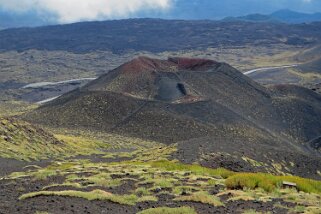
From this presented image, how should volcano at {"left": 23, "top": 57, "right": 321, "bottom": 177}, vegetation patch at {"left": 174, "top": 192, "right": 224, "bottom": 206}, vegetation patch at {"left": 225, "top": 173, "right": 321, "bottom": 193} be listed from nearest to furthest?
vegetation patch at {"left": 174, "top": 192, "right": 224, "bottom": 206} → vegetation patch at {"left": 225, "top": 173, "right": 321, "bottom": 193} → volcano at {"left": 23, "top": 57, "right": 321, "bottom": 177}

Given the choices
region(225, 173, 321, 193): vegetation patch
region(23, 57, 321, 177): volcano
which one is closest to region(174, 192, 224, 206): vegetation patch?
region(225, 173, 321, 193): vegetation patch

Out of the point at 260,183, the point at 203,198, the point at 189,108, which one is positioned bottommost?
the point at 189,108

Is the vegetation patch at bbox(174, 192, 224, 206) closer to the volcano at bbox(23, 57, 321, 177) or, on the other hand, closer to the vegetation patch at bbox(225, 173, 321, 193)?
the vegetation patch at bbox(225, 173, 321, 193)

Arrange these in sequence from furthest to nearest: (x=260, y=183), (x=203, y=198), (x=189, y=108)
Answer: (x=189, y=108) → (x=260, y=183) → (x=203, y=198)

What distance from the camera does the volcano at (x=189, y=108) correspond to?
3081 inches

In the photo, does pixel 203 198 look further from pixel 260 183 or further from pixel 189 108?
pixel 189 108

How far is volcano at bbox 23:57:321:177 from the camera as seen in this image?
257 feet

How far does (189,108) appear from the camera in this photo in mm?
85812

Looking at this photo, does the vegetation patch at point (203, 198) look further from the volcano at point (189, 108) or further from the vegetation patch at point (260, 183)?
the volcano at point (189, 108)

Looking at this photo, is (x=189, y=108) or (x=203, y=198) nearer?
(x=203, y=198)

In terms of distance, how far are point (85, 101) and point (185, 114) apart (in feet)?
54.8

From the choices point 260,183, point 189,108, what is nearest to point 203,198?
point 260,183

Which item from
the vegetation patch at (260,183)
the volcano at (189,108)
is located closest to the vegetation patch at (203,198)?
the vegetation patch at (260,183)

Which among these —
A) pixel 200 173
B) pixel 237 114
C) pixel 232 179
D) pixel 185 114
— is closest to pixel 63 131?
pixel 185 114
